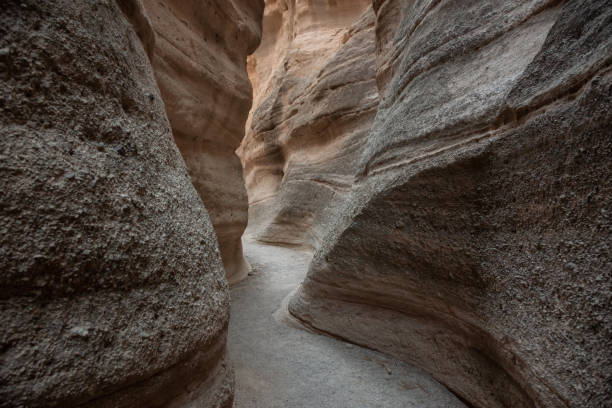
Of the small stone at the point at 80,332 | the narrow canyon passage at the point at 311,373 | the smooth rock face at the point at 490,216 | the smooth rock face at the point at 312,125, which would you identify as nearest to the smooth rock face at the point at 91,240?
the small stone at the point at 80,332

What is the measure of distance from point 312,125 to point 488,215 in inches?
212

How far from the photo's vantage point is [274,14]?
10992 mm

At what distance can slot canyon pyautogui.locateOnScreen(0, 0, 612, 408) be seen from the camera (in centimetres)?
74

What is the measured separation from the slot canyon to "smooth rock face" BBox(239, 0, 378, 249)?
10.1 ft

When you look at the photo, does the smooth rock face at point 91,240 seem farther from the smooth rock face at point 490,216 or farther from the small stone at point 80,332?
the smooth rock face at point 490,216

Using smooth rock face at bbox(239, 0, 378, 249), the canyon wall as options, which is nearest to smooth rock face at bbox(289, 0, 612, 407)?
the canyon wall

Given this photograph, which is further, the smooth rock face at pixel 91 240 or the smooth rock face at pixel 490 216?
the smooth rock face at pixel 490 216

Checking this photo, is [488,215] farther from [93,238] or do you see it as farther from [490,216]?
[93,238]

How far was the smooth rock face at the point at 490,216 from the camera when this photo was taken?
93cm

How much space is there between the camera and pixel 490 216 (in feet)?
4.34

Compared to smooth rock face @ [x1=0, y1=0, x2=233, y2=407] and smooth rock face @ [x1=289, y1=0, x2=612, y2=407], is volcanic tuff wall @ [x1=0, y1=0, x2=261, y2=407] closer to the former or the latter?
smooth rock face @ [x1=0, y1=0, x2=233, y2=407]

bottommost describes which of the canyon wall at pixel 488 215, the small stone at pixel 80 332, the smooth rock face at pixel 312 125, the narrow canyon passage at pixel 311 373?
the narrow canyon passage at pixel 311 373

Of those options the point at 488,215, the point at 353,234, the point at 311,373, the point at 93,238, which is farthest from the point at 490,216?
the point at 93,238

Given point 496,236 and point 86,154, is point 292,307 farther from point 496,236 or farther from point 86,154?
point 86,154
